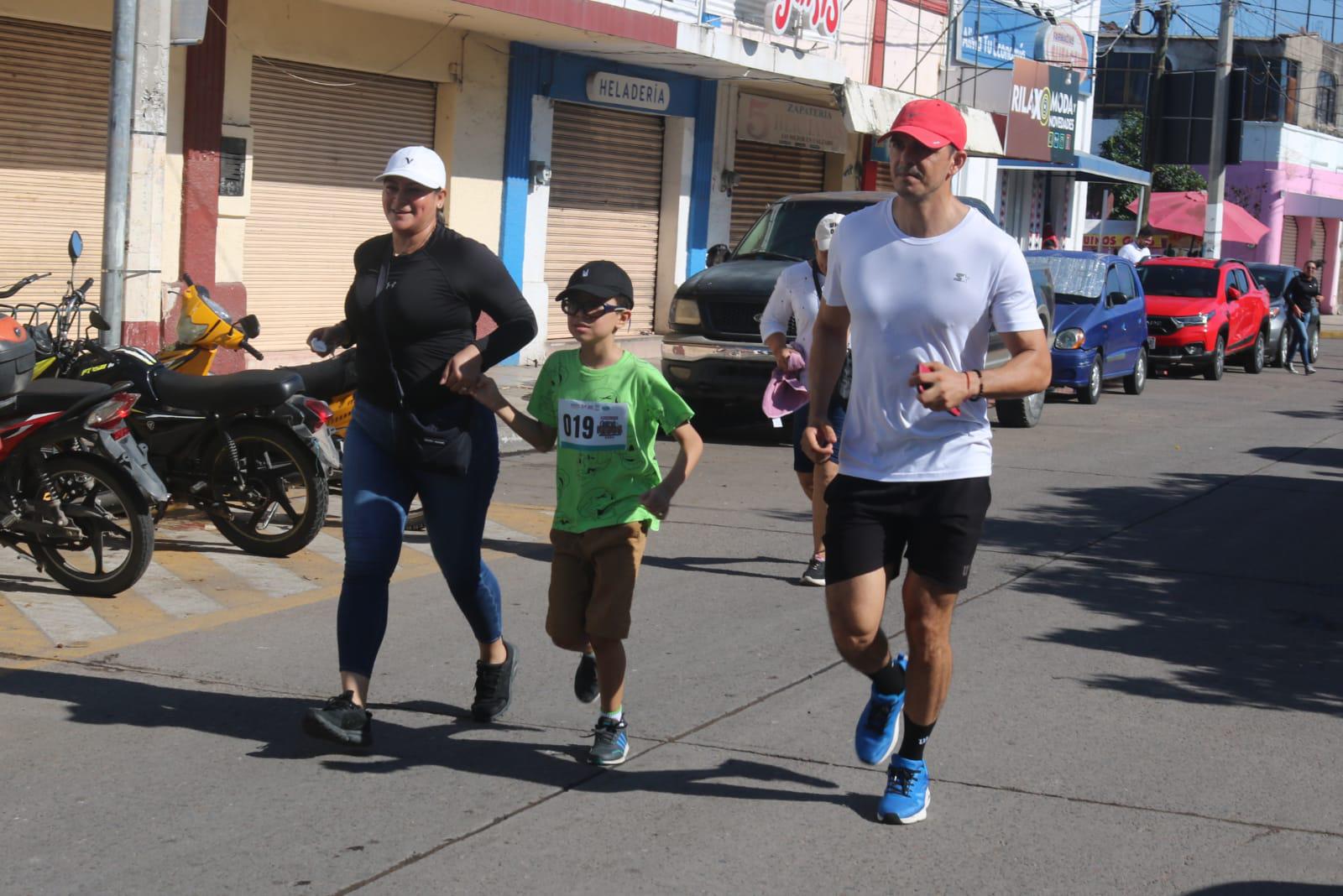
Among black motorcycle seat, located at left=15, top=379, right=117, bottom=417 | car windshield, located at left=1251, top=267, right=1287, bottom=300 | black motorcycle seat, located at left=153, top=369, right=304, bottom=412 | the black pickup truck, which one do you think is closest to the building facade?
car windshield, located at left=1251, top=267, right=1287, bottom=300

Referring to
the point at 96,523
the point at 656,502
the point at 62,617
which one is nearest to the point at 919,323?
the point at 656,502

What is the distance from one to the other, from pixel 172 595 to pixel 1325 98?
165 ft

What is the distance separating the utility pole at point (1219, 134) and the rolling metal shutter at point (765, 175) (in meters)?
9.99

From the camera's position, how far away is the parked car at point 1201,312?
23.7 m

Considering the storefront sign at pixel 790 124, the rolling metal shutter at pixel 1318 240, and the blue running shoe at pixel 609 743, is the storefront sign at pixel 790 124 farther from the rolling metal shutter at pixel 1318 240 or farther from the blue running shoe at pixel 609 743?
the rolling metal shutter at pixel 1318 240

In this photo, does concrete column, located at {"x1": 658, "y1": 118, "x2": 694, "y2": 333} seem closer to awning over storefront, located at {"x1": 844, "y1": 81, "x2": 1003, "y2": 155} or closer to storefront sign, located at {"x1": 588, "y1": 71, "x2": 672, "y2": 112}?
storefront sign, located at {"x1": 588, "y1": 71, "x2": 672, "y2": 112}

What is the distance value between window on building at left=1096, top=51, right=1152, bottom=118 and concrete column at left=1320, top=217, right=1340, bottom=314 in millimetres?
7029

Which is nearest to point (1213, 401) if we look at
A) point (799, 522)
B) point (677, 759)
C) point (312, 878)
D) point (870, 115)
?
point (870, 115)

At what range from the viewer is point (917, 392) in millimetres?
4641

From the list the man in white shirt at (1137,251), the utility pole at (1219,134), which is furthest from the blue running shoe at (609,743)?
the utility pole at (1219,134)

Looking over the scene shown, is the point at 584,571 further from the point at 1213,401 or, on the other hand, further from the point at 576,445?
the point at 1213,401

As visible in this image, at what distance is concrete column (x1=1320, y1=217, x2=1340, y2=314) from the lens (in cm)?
5091

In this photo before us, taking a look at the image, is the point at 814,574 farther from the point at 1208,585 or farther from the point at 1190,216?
the point at 1190,216

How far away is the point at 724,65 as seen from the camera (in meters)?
20.9
